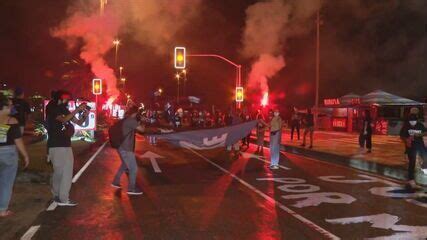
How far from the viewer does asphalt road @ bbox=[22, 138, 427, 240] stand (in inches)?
277

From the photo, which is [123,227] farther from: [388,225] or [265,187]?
[265,187]

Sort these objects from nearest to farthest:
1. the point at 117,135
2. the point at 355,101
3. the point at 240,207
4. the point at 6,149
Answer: the point at 6,149
the point at 240,207
the point at 117,135
the point at 355,101

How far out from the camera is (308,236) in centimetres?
680

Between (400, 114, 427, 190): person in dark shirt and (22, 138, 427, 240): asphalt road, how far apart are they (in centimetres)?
42

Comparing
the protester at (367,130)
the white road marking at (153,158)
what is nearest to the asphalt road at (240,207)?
the white road marking at (153,158)

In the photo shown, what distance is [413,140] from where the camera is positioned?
10.6m

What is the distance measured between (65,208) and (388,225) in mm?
5029

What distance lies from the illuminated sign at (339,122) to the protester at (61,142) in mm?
33266

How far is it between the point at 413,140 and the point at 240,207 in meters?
4.13

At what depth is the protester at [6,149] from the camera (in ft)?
24.9

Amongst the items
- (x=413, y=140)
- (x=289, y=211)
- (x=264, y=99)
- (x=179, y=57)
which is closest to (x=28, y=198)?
(x=289, y=211)

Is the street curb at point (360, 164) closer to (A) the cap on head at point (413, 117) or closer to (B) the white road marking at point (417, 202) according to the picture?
(B) the white road marking at point (417, 202)

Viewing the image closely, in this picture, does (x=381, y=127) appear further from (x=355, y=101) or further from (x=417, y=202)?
(x=417, y=202)

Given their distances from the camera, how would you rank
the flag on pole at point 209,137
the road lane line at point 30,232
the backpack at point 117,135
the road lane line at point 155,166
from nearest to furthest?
the road lane line at point 30,232
the backpack at point 117,135
the road lane line at point 155,166
the flag on pole at point 209,137
